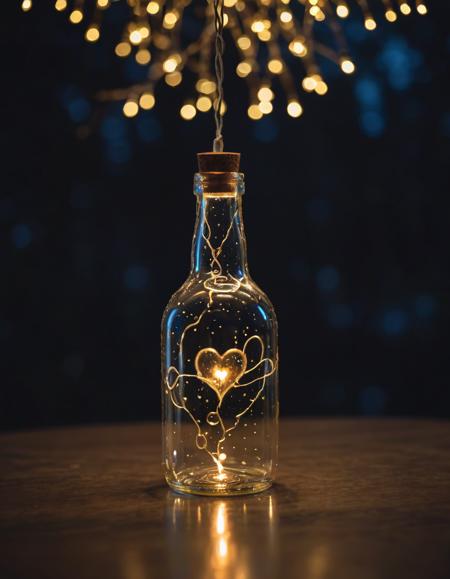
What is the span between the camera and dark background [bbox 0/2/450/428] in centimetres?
262

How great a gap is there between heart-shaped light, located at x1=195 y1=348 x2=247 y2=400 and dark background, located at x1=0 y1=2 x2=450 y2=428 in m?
1.41

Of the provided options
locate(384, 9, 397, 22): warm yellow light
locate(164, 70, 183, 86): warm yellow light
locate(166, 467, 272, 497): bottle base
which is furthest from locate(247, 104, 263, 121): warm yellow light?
locate(166, 467, 272, 497): bottle base

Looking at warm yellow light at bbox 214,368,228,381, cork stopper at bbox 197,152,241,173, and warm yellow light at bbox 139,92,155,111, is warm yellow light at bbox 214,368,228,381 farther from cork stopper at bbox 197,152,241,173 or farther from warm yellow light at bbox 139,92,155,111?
warm yellow light at bbox 139,92,155,111

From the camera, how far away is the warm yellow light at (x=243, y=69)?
2413 mm

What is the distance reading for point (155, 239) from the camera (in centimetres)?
267

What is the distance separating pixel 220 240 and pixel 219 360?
161 millimetres

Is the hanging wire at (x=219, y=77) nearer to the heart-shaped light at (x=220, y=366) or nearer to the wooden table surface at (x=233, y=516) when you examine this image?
the heart-shaped light at (x=220, y=366)

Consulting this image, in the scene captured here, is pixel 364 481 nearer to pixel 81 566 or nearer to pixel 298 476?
pixel 298 476

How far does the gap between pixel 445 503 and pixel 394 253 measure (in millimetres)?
1571

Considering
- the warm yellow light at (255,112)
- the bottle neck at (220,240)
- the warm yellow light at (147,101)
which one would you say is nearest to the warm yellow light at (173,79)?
the warm yellow light at (147,101)

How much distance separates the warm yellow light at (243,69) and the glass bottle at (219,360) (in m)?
1.13

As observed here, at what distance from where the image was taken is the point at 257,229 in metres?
2.69

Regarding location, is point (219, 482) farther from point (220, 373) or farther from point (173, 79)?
point (173, 79)

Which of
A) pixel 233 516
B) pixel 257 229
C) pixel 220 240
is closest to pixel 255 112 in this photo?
pixel 257 229
